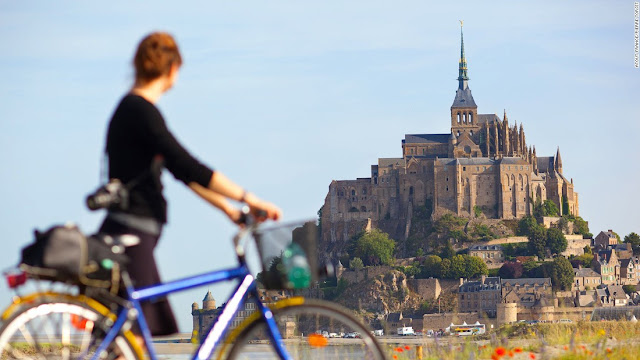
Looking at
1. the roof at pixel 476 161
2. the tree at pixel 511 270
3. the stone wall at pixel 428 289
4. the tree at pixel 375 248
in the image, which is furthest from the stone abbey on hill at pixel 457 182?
the stone wall at pixel 428 289

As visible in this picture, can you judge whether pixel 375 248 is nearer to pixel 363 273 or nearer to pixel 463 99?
pixel 363 273

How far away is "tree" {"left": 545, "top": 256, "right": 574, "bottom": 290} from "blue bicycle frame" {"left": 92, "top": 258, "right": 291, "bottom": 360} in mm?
81912

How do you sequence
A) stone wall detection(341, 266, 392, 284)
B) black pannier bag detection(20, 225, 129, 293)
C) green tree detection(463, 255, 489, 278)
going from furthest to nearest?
stone wall detection(341, 266, 392, 284) < green tree detection(463, 255, 489, 278) < black pannier bag detection(20, 225, 129, 293)

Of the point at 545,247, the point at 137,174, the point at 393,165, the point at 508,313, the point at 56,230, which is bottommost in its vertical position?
the point at 56,230

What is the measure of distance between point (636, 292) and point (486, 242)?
39.8ft

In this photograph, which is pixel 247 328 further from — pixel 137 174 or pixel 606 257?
pixel 606 257

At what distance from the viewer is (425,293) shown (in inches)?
3344

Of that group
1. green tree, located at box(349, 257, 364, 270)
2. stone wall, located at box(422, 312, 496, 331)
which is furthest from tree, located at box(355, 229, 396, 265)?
stone wall, located at box(422, 312, 496, 331)

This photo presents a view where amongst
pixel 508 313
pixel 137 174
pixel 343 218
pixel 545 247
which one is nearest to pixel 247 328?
pixel 137 174

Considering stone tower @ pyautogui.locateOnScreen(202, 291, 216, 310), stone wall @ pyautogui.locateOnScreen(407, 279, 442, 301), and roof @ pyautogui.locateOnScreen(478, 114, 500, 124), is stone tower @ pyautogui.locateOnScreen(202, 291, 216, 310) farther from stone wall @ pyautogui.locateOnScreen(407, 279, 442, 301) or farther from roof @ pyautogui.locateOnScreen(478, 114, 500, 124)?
roof @ pyautogui.locateOnScreen(478, 114, 500, 124)

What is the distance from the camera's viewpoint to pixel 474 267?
8575 cm

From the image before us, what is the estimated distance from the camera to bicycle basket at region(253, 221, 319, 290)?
4.31m

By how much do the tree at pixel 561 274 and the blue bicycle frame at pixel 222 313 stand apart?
81.9 metres

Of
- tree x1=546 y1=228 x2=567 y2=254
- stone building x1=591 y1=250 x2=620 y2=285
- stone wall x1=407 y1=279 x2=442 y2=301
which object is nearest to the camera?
stone wall x1=407 y1=279 x2=442 y2=301
